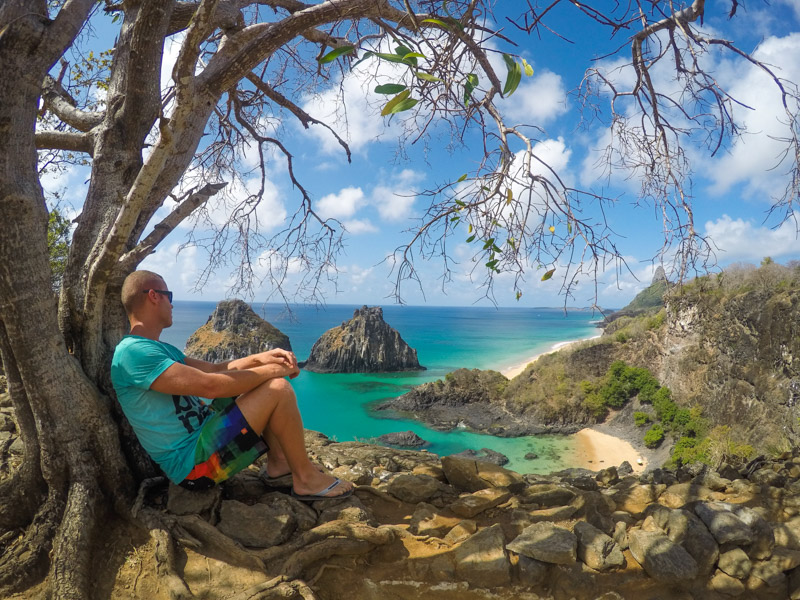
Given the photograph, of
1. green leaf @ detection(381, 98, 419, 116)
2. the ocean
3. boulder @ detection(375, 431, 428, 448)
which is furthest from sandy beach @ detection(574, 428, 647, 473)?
green leaf @ detection(381, 98, 419, 116)

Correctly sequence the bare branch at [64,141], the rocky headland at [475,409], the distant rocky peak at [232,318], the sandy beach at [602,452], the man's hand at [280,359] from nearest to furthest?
the man's hand at [280,359], the bare branch at [64,141], the sandy beach at [602,452], the rocky headland at [475,409], the distant rocky peak at [232,318]

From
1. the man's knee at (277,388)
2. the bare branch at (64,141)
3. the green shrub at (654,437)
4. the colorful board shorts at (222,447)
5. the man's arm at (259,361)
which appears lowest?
the green shrub at (654,437)

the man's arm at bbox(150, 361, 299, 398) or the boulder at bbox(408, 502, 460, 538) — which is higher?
the man's arm at bbox(150, 361, 299, 398)

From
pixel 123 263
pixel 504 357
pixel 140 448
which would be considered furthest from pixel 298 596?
pixel 504 357

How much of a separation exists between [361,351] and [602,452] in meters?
28.0

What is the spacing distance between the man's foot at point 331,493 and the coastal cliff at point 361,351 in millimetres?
42691

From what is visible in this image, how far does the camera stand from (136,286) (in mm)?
2676

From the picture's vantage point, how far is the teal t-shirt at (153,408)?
2.51 meters

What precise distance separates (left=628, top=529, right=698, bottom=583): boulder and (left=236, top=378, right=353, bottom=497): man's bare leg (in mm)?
1751

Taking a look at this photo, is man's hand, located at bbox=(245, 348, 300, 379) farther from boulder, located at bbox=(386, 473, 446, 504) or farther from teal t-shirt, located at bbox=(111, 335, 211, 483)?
boulder, located at bbox=(386, 473, 446, 504)

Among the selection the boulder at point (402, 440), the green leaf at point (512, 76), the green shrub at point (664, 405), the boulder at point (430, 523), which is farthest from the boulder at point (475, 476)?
the green shrub at point (664, 405)

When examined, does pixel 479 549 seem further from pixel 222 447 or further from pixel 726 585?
pixel 222 447

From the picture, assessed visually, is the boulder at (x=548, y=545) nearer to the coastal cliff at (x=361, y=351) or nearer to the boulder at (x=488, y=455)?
the boulder at (x=488, y=455)

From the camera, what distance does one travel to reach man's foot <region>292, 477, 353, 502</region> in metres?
2.95
